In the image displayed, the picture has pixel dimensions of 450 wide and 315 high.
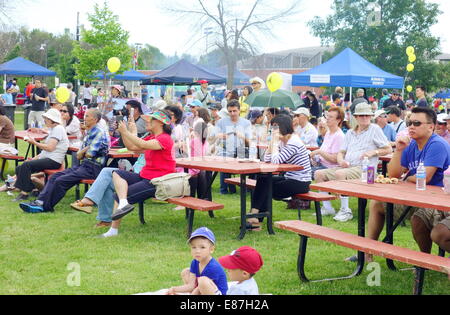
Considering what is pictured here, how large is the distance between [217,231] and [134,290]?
2.48m

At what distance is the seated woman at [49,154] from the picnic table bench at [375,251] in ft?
15.8

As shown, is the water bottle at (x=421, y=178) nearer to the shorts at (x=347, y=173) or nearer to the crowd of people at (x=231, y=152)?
the crowd of people at (x=231, y=152)

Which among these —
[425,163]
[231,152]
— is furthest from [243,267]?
[231,152]

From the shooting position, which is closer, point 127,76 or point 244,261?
point 244,261

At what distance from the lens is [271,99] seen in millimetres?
14078

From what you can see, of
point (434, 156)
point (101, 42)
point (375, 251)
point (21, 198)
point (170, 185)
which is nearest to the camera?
point (375, 251)

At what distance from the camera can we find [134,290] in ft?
16.3

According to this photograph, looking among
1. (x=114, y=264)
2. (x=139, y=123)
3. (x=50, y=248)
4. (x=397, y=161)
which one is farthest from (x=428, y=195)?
(x=139, y=123)

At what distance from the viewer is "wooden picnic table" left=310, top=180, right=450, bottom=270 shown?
460cm

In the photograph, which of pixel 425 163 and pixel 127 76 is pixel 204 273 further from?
pixel 127 76

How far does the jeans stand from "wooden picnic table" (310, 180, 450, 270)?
2.83 meters

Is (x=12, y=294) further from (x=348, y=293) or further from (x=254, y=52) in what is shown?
(x=254, y=52)

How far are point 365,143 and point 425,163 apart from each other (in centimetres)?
264

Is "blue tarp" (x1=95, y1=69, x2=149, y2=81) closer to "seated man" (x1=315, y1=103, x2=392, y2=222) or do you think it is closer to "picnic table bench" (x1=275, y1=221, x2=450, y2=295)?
"seated man" (x1=315, y1=103, x2=392, y2=222)
